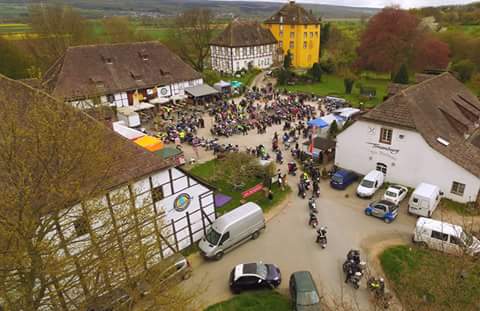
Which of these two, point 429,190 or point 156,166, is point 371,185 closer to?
point 429,190

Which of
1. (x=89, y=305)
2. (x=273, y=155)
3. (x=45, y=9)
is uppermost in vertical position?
(x=45, y=9)

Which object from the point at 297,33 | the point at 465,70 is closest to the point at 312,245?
the point at 465,70

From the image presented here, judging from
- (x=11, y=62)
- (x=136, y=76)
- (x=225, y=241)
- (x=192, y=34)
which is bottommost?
(x=225, y=241)

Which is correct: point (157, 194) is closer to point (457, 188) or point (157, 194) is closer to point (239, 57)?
point (457, 188)

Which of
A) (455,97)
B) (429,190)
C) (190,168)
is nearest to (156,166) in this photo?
(190,168)

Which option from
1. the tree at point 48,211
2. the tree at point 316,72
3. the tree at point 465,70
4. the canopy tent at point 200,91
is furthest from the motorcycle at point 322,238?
the tree at point 465,70
